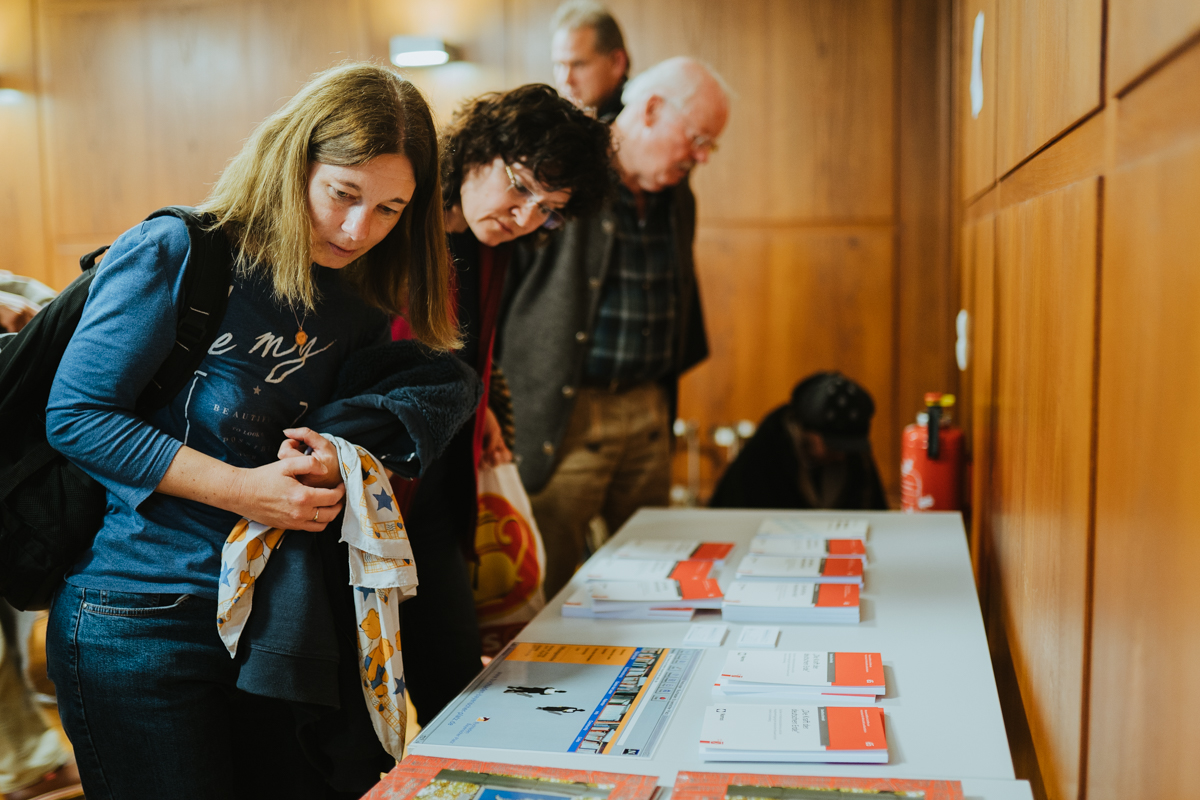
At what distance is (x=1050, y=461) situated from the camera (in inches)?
42.6

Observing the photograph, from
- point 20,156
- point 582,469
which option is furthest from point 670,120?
point 20,156

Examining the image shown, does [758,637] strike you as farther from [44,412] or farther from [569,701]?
[44,412]

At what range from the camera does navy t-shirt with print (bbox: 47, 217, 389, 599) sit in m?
1.05

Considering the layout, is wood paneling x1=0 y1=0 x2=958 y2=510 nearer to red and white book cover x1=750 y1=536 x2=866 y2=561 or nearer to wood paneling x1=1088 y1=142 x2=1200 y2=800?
red and white book cover x1=750 y1=536 x2=866 y2=561

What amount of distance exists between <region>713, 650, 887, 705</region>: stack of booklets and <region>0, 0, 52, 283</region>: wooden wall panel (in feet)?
15.3

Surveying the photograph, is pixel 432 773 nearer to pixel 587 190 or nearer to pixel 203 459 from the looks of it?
pixel 203 459

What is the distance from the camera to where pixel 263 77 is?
172 inches

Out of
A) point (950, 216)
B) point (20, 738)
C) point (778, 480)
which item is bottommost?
point (20, 738)

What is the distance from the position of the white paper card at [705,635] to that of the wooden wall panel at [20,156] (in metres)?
4.49

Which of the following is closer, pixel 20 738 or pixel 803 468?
pixel 20 738

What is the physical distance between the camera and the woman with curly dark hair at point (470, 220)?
154 cm

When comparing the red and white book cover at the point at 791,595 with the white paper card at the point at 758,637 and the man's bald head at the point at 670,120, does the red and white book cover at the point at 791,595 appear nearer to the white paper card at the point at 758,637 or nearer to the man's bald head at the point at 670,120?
the white paper card at the point at 758,637

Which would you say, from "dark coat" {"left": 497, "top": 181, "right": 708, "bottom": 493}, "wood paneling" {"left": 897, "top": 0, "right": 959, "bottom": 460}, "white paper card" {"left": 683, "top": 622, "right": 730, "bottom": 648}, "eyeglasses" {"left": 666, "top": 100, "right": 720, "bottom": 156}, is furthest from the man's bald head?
"wood paneling" {"left": 897, "top": 0, "right": 959, "bottom": 460}

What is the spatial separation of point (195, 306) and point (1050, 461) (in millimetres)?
985
